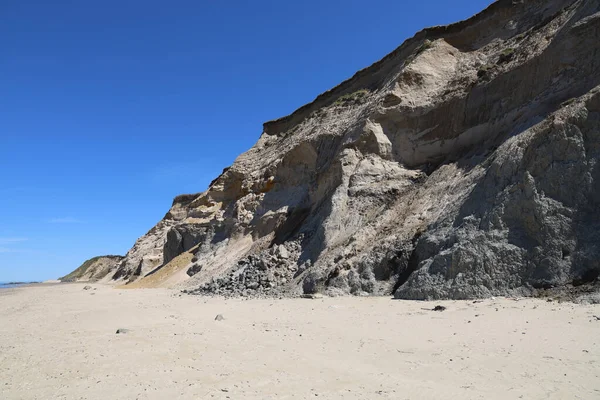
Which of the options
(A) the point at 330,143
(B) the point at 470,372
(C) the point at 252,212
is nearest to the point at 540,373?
(B) the point at 470,372

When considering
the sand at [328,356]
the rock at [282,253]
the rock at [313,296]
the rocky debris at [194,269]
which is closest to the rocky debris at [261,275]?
the rock at [282,253]

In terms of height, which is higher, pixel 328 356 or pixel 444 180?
pixel 444 180

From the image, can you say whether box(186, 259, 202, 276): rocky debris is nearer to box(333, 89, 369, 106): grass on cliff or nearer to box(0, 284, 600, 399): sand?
box(333, 89, 369, 106): grass on cliff

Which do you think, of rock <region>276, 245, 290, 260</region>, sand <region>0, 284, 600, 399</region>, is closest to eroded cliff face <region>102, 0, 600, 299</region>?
rock <region>276, 245, 290, 260</region>

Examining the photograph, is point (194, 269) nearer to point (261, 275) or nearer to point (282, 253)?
point (282, 253)

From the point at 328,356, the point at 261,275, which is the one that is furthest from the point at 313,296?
the point at 328,356

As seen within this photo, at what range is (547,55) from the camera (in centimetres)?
1480

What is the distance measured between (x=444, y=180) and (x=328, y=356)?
10.8m

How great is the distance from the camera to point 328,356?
6074mm

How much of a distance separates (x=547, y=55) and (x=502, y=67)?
2.43 m

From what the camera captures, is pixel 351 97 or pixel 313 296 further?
pixel 351 97

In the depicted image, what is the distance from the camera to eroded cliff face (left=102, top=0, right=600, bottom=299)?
33.8ft

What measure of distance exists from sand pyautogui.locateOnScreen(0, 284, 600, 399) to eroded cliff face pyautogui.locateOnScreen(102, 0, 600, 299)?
1.94m

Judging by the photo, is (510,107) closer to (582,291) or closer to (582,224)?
(582,224)
